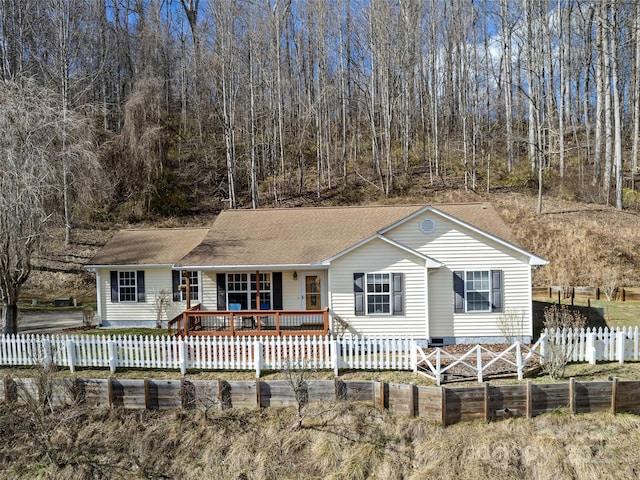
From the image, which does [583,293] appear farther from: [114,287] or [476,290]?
[114,287]

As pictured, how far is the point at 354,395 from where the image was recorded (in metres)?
11.4

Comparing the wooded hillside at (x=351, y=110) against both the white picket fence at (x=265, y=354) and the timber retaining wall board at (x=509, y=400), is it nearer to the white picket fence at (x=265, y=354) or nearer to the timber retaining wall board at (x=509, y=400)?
the white picket fence at (x=265, y=354)

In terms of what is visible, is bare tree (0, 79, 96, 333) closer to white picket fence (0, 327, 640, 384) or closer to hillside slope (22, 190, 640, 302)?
white picket fence (0, 327, 640, 384)

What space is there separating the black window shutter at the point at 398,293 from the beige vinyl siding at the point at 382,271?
0.12 meters

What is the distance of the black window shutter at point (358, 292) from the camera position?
617 inches

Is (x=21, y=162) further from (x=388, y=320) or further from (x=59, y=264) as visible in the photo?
(x=59, y=264)

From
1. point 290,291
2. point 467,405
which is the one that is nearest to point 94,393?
point 290,291

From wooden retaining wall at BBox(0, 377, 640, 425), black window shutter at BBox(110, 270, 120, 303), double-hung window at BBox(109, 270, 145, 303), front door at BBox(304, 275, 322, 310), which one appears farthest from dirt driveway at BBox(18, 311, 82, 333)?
front door at BBox(304, 275, 322, 310)

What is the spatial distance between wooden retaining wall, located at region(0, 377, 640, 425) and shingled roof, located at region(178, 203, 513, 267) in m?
5.57

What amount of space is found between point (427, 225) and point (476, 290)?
2.65 m

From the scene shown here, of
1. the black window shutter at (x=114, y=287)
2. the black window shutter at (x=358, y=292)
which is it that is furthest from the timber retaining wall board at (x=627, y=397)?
the black window shutter at (x=114, y=287)

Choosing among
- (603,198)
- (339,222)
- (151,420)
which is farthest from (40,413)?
(603,198)

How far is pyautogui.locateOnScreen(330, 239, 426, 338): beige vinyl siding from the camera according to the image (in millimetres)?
15562

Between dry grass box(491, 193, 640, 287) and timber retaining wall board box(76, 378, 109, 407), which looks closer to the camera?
timber retaining wall board box(76, 378, 109, 407)
